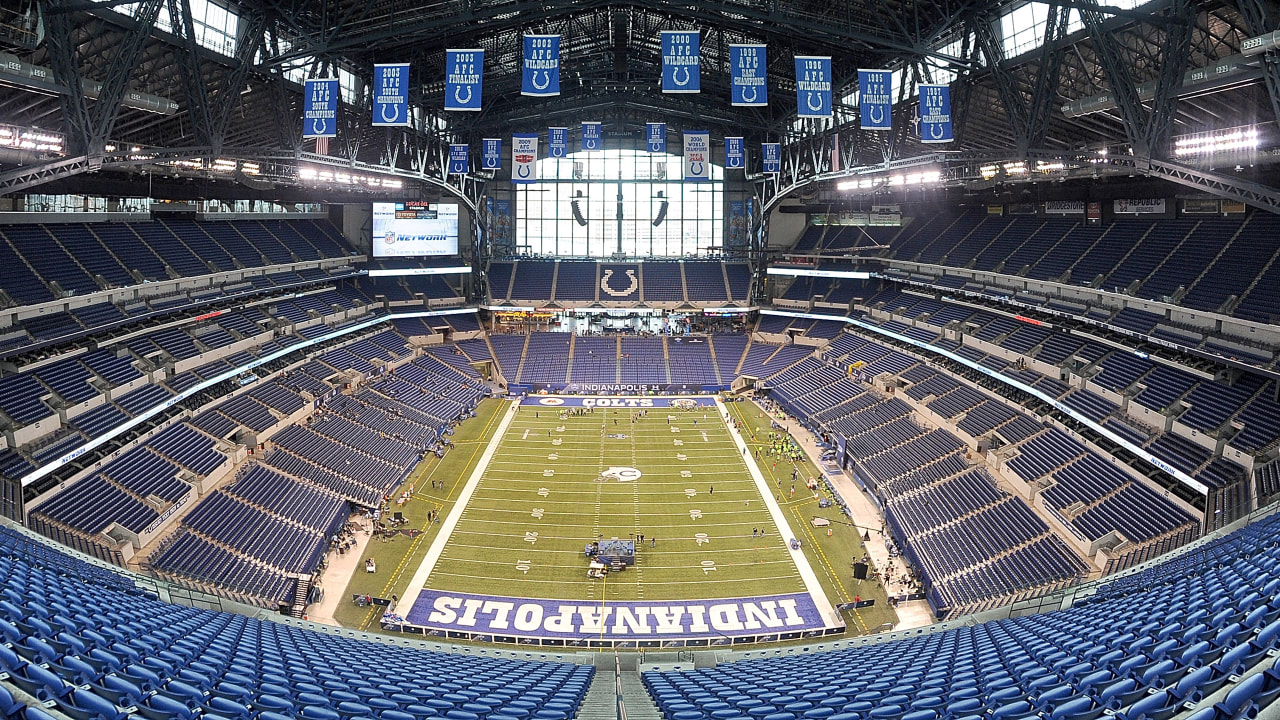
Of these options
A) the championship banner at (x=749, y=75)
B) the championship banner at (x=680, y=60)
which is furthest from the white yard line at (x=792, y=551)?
the championship banner at (x=680, y=60)

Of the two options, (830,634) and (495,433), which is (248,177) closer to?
(495,433)

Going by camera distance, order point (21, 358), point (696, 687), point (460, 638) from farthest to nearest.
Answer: point (21, 358), point (460, 638), point (696, 687)

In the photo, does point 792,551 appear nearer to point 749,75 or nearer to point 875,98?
point 875,98

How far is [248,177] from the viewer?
130 ft

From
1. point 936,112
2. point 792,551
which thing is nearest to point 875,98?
point 936,112

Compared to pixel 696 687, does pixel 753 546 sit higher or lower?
lower

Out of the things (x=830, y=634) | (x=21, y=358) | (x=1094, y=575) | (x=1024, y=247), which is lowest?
(x=830, y=634)

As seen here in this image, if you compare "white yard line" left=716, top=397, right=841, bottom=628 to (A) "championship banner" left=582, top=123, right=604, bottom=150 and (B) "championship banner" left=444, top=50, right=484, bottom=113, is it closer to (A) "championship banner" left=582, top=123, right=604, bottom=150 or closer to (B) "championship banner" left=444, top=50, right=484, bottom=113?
(B) "championship banner" left=444, top=50, right=484, bottom=113

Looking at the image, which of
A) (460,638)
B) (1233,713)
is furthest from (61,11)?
(1233,713)

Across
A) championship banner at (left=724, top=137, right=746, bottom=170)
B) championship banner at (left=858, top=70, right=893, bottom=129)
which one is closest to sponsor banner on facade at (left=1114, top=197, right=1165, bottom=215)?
championship banner at (left=858, top=70, right=893, bottom=129)

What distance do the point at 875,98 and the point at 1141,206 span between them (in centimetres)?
2186

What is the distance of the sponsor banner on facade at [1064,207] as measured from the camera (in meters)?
44.9

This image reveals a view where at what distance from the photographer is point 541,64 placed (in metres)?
26.1

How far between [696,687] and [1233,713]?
9344 millimetres
